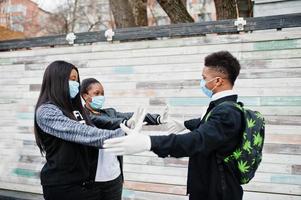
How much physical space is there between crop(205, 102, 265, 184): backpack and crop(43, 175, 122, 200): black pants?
914 millimetres

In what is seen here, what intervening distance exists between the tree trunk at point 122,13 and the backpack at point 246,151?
13.7 feet

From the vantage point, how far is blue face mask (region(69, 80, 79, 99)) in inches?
89.4

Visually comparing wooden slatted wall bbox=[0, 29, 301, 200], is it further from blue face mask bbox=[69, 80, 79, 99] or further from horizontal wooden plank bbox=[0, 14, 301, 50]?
blue face mask bbox=[69, 80, 79, 99]

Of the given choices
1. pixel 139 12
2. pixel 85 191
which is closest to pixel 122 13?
pixel 139 12

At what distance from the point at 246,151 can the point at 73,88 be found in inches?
43.2

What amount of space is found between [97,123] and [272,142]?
1.62 meters

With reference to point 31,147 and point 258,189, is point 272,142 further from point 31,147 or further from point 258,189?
point 31,147

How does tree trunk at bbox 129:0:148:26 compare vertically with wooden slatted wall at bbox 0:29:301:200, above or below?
above

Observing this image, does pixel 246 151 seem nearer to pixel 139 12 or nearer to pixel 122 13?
pixel 122 13

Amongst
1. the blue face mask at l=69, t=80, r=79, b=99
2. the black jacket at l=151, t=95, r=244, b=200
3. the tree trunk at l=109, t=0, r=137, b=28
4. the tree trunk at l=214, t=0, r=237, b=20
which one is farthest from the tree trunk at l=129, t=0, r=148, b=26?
the black jacket at l=151, t=95, r=244, b=200

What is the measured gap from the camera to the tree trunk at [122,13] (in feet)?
19.1

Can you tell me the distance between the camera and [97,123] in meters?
2.80

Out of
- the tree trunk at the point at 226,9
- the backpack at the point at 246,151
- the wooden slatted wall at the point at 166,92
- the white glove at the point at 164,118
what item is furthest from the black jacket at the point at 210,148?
the tree trunk at the point at 226,9

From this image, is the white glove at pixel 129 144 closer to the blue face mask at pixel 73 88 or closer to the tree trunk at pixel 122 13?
the blue face mask at pixel 73 88
